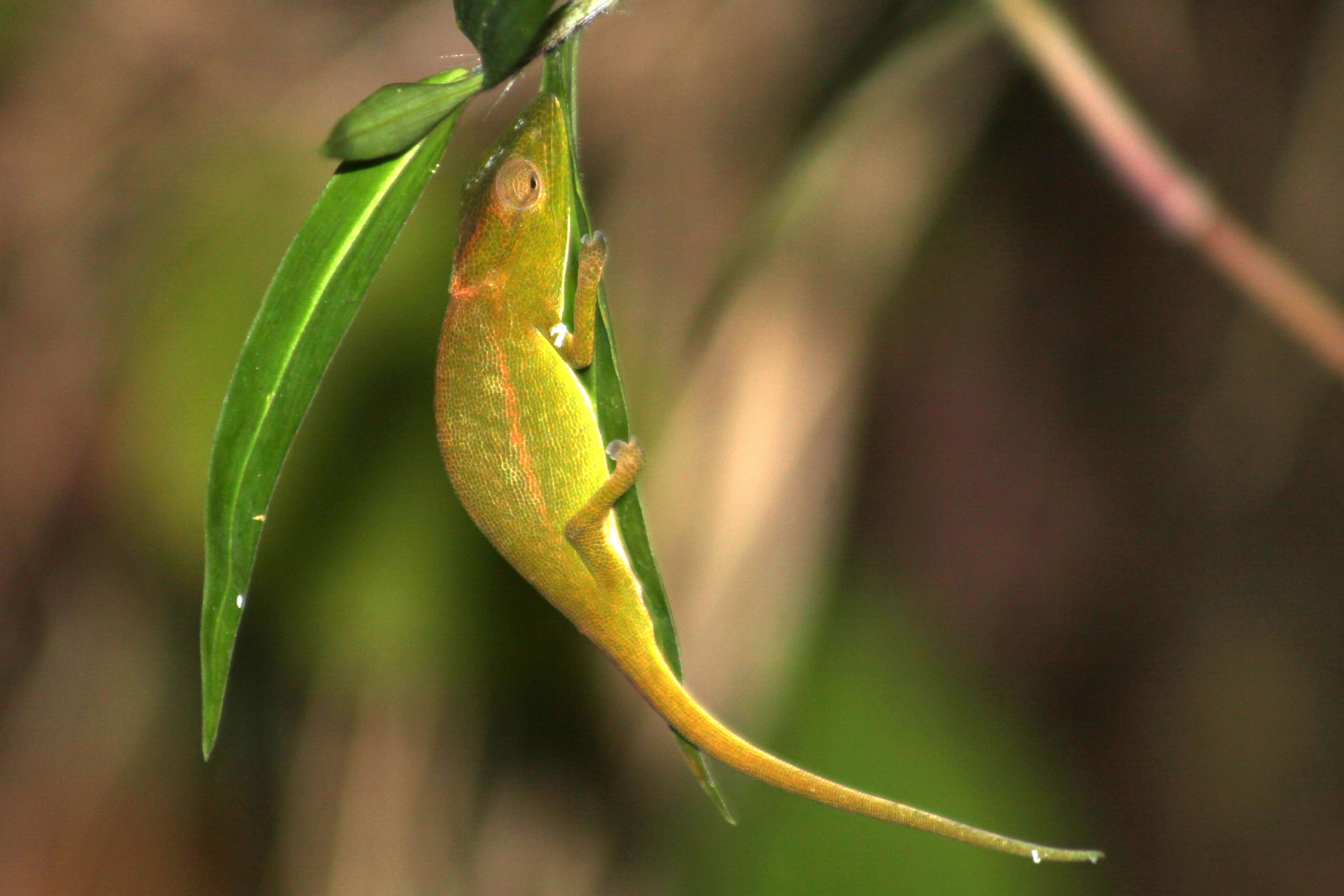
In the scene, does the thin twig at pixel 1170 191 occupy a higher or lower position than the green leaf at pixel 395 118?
lower

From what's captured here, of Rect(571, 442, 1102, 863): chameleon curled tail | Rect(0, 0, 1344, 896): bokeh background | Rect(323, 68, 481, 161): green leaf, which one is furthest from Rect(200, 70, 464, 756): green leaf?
Rect(0, 0, 1344, 896): bokeh background

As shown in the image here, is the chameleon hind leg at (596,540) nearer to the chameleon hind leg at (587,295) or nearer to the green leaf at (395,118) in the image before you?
the chameleon hind leg at (587,295)

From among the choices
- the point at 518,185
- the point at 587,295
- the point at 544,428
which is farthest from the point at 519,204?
the point at 544,428

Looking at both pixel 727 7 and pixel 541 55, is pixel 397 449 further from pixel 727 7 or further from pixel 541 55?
pixel 541 55

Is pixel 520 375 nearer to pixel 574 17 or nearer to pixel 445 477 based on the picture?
pixel 574 17

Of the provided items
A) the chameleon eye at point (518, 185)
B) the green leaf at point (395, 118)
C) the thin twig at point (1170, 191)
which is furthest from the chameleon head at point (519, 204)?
the thin twig at point (1170, 191)

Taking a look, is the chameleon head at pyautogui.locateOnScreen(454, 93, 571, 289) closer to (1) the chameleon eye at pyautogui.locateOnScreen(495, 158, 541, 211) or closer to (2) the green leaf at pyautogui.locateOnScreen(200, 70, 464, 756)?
(1) the chameleon eye at pyautogui.locateOnScreen(495, 158, 541, 211)
